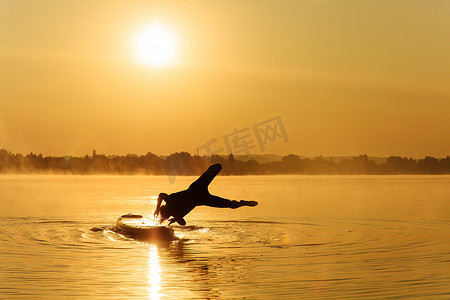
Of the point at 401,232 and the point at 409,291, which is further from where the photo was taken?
the point at 401,232

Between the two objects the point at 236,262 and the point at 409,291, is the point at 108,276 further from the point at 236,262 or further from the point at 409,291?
the point at 409,291

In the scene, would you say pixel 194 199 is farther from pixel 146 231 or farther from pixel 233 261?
pixel 233 261

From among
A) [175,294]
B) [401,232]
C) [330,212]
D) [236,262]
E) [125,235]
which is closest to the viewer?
[175,294]

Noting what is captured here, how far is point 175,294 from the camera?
26438 millimetres

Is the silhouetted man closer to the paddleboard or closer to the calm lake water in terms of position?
the paddleboard

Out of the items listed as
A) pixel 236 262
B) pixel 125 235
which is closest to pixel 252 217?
pixel 125 235

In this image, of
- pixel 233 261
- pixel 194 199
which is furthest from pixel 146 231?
pixel 233 261

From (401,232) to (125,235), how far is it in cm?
1933

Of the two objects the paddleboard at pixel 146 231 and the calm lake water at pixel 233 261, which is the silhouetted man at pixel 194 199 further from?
the calm lake water at pixel 233 261

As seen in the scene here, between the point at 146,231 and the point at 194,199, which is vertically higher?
the point at 194,199

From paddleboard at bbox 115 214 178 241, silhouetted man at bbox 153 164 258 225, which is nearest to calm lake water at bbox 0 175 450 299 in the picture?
paddleboard at bbox 115 214 178 241

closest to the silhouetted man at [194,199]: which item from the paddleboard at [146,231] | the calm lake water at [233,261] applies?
the paddleboard at [146,231]

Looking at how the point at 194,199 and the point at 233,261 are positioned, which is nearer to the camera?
the point at 233,261

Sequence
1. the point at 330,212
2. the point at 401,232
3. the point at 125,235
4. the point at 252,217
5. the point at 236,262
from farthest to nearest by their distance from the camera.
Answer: the point at 330,212 → the point at 252,217 → the point at 401,232 → the point at 125,235 → the point at 236,262
